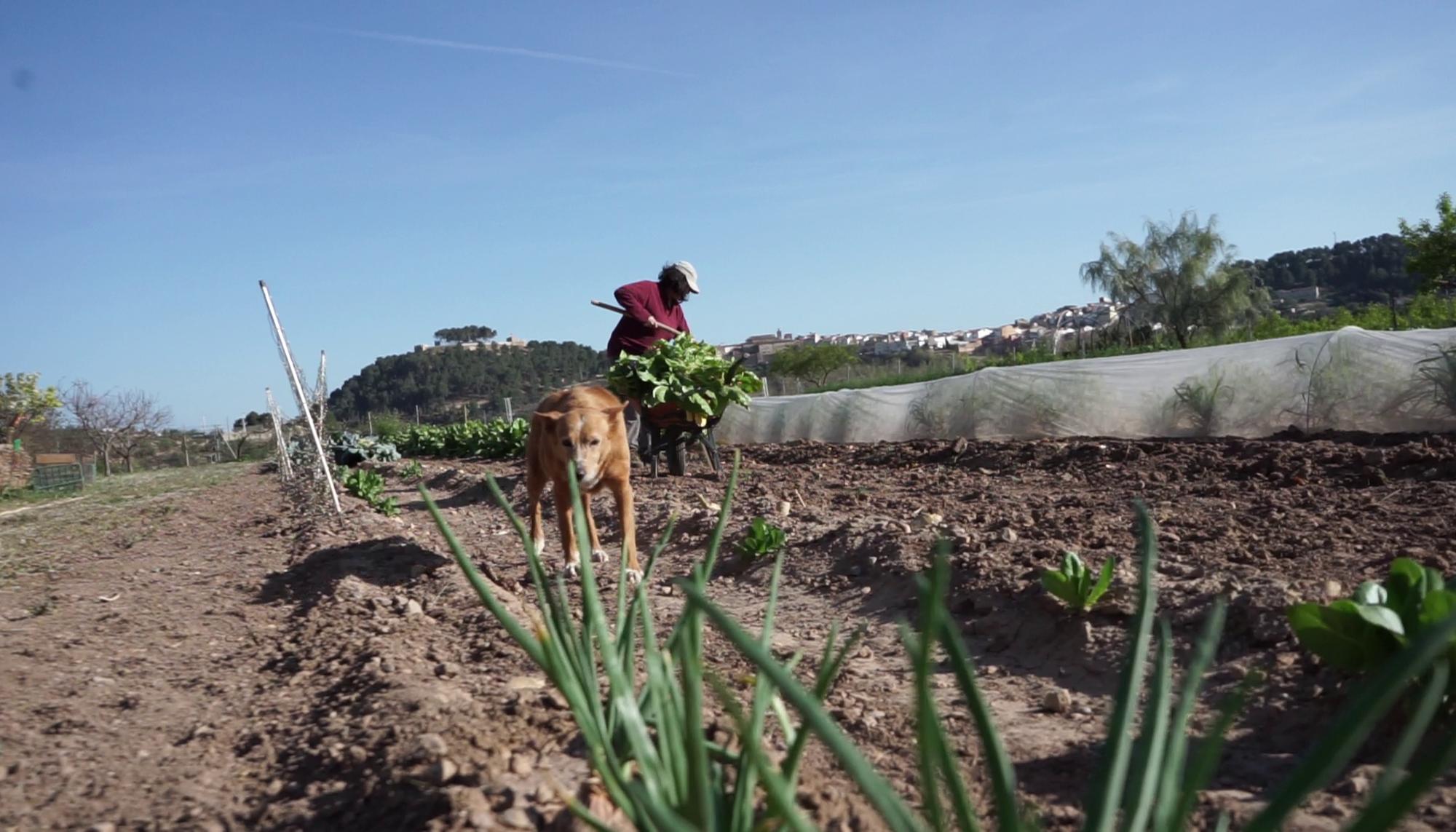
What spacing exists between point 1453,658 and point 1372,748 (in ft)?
0.97

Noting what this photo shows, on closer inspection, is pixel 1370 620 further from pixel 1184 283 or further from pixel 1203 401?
pixel 1184 283

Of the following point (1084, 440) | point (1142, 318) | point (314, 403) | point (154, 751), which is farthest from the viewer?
point (1142, 318)

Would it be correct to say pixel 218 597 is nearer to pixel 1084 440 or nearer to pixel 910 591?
pixel 910 591

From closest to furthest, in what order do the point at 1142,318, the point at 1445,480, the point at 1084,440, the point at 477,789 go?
the point at 477,789 < the point at 1445,480 < the point at 1084,440 < the point at 1142,318

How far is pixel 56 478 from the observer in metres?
21.6

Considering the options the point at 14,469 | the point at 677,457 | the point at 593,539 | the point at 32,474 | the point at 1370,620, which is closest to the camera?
the point at 1370,620

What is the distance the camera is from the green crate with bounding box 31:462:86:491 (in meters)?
20.9

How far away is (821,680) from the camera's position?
1.47 metres

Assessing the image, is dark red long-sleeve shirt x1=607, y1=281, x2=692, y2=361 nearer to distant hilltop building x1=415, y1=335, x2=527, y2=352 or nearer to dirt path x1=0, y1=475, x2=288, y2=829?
dirt path x1=0, y1=475, x2=288, y2=829

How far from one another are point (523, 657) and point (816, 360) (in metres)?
55.8

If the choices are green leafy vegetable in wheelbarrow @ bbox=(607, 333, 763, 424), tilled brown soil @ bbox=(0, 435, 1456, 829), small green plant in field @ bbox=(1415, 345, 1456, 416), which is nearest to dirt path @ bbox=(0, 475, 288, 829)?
tilled brown soil @ bbox=(0, 435, 1456, 829)

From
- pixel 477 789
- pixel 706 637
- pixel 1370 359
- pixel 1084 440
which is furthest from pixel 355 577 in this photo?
pixel 1370 359

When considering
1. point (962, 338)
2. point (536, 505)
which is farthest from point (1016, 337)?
point (536, 505)

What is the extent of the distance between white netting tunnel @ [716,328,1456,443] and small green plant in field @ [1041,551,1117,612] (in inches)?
283
